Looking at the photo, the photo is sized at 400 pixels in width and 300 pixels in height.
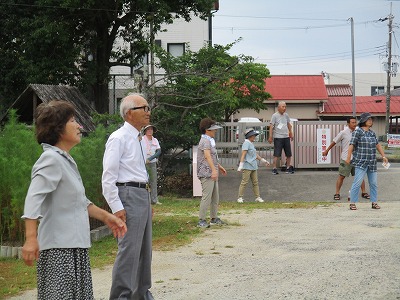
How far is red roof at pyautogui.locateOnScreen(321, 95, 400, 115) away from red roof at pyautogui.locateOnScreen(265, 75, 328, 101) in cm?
167

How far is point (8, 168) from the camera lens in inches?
385

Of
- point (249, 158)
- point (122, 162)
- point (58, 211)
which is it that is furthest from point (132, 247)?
point (249, 158)

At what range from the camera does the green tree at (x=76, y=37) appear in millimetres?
26297

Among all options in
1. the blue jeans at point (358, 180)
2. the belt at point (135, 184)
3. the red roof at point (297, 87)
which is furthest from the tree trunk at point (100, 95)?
the red roof at point (297, 87)

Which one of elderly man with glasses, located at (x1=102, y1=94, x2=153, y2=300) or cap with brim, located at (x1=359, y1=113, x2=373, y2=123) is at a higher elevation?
cap with brim, located at (x1=359, y1=113, x2=373, y2=123)

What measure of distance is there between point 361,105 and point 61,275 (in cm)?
5927

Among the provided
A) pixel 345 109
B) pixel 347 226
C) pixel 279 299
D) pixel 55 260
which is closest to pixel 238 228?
pixel 347 226

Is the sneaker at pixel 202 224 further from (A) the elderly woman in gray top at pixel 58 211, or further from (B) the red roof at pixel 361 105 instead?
(B) the red roof at pixel 361 105

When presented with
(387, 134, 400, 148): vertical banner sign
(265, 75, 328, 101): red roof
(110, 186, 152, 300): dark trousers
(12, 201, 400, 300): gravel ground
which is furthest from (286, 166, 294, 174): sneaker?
(265, 75, 328, 101): red roof

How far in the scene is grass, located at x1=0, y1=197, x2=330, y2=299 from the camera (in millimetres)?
8016

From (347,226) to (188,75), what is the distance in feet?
31.9

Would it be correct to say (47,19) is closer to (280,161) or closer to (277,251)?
(280,161)

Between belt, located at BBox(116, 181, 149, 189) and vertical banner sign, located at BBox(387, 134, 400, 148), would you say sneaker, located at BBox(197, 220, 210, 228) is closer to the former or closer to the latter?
belt, located at BBox(116, 181, 149, 189)

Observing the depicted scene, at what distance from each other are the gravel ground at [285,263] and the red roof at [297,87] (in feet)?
144
